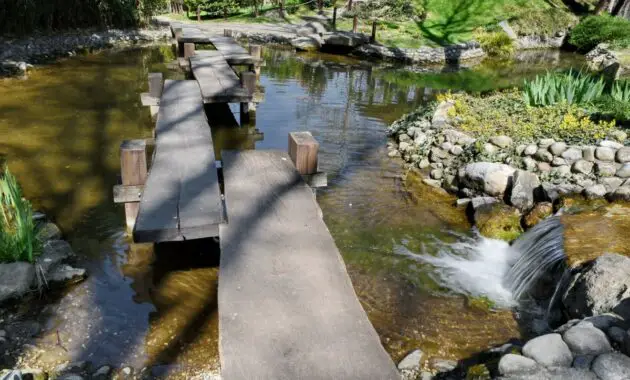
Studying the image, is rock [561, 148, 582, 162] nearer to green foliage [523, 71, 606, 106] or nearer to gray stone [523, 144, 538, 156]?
gray stone [523, 144, 538, 156]

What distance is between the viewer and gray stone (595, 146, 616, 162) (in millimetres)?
6906

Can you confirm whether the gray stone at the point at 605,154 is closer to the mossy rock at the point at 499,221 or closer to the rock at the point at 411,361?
the mossy rock at the point at 499,221

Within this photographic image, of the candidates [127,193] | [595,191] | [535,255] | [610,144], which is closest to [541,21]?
[610,144]

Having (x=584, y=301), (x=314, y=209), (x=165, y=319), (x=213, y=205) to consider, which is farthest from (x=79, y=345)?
(x=584, y=301)

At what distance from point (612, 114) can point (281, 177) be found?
604cm

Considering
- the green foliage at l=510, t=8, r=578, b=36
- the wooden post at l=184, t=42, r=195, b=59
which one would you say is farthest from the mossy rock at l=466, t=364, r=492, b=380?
the green foliage at l=510, t=8, r=578, b=36

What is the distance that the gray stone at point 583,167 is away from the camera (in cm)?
689

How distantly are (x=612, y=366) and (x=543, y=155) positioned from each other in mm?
4949

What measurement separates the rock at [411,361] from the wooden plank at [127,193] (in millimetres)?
3058

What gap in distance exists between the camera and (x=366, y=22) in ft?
76.0

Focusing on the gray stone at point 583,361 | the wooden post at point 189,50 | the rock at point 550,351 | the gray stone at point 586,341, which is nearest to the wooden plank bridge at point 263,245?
the rock at point 550,351

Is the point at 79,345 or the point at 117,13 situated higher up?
the point at 117,13

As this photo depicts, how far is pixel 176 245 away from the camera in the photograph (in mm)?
5645

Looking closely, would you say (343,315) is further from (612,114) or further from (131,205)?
(612,114)
